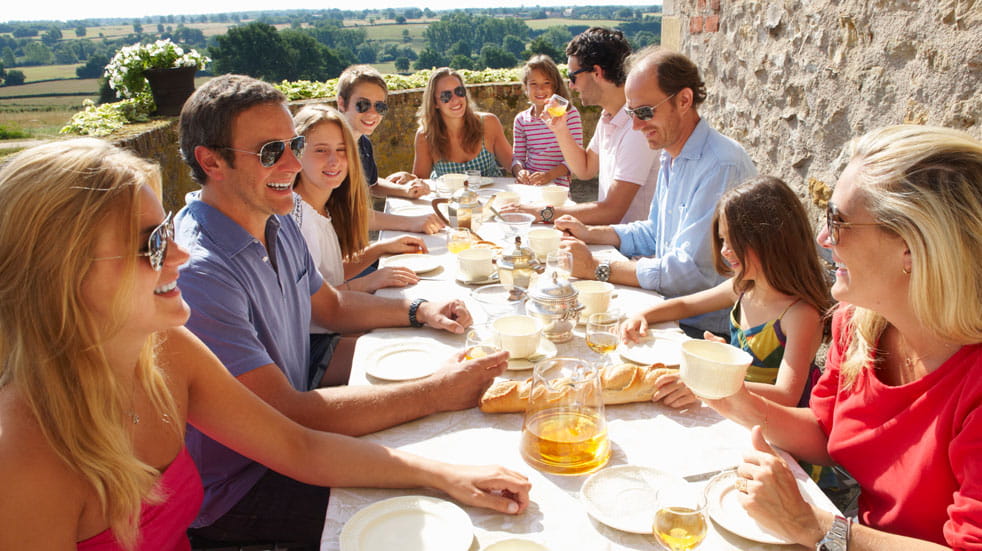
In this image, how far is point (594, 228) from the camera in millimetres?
3635

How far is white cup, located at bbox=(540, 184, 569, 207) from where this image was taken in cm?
428

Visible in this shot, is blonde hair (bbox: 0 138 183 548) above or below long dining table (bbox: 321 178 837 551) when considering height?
above

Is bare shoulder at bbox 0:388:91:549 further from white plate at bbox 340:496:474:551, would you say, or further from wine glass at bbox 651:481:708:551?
wine glass at bbox 651:481:708:551

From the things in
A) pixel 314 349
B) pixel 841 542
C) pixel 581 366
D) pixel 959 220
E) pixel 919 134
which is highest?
pixel 919 134

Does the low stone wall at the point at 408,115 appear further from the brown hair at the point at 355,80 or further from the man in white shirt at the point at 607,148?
the man in white shirt at the point at 607,148

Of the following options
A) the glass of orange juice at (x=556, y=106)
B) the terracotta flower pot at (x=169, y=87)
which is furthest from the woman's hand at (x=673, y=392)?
the terracotta flower pot at (x=169, y=87)

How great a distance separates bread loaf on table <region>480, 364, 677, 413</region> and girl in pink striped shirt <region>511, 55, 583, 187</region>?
3760 millimetres

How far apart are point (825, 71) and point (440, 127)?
3.05m

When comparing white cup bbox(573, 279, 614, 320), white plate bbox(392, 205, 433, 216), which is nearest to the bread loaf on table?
white cup bbox(573, 279, 614, 320)

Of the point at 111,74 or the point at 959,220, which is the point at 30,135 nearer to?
the point at 111,74

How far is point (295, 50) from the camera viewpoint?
59.8 ft

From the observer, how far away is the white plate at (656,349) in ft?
6.94

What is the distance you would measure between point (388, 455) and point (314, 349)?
1.71 meters

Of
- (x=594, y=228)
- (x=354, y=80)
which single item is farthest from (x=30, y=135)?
(x=594, y=228)
